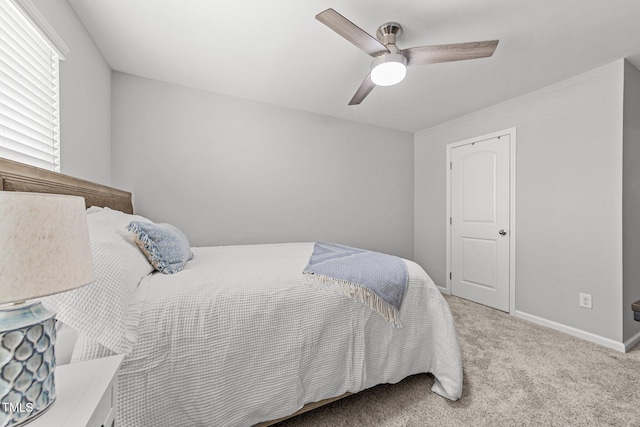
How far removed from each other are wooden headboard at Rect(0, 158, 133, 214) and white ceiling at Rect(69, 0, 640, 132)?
3.79 ft

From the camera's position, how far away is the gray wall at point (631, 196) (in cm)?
222

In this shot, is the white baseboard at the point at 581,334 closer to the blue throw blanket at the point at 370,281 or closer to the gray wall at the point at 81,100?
the blue throw blanket at the point at 370,281

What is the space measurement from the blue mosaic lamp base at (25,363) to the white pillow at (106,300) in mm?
252

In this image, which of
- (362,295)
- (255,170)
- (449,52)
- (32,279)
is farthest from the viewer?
(255,170)

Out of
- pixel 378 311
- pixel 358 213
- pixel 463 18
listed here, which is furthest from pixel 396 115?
pixel 378 311

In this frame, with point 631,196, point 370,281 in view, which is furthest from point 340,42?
point 631,196

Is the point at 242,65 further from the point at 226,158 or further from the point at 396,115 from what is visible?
the point at 396,115

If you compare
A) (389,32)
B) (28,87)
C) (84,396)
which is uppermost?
(389,32)

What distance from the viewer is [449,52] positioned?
1707 mm

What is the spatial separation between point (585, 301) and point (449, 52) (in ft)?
8.06

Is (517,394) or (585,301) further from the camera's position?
(585,301)

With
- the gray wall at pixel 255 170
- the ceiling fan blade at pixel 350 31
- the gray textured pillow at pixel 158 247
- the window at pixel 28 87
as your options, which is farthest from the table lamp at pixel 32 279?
the gray wall at pixel 255 170

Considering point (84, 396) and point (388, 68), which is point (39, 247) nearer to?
point (84, 396)

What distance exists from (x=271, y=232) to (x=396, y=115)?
2.14 m
